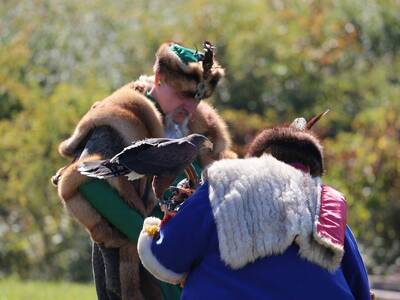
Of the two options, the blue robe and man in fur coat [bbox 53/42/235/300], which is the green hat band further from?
the blue robe

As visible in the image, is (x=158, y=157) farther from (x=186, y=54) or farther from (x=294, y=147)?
(x=186, y=54)

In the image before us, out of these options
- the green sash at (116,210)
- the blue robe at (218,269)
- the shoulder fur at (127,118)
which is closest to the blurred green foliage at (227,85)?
the shoulder fur at (127,118)

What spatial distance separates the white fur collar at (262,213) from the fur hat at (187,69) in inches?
56.8

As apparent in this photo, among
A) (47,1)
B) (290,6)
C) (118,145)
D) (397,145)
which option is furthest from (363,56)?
(118,145)

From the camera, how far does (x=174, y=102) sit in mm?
5270

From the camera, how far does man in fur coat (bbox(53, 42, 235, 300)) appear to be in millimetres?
5035

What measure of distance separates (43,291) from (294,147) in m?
5.96

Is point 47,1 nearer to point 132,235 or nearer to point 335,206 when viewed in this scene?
point 132,235

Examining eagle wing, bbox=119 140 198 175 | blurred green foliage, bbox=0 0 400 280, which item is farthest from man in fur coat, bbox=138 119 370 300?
blurred green foliage, bbox=0 0 400 280

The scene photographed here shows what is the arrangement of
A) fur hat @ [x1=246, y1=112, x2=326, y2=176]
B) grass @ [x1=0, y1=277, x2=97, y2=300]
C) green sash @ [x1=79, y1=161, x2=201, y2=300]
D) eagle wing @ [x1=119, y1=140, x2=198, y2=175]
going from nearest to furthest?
fur hat @ [x1=246, y1=112, x2=326, y2=176], eagle wing @ [x1=119, y1=140, x2=198, y2=175], green sash @ [x1=79, y1=161, x2=201, y2=300], grass @ [x1=0, y1=277, x2=97, y2=300]

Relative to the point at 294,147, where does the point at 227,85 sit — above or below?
below

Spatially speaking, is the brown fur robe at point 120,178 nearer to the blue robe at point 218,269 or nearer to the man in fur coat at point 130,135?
the man in fur coat at point 130,135

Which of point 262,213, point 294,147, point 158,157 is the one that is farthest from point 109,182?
point 262,213

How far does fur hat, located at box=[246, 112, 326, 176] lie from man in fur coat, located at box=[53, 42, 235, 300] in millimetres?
1178
